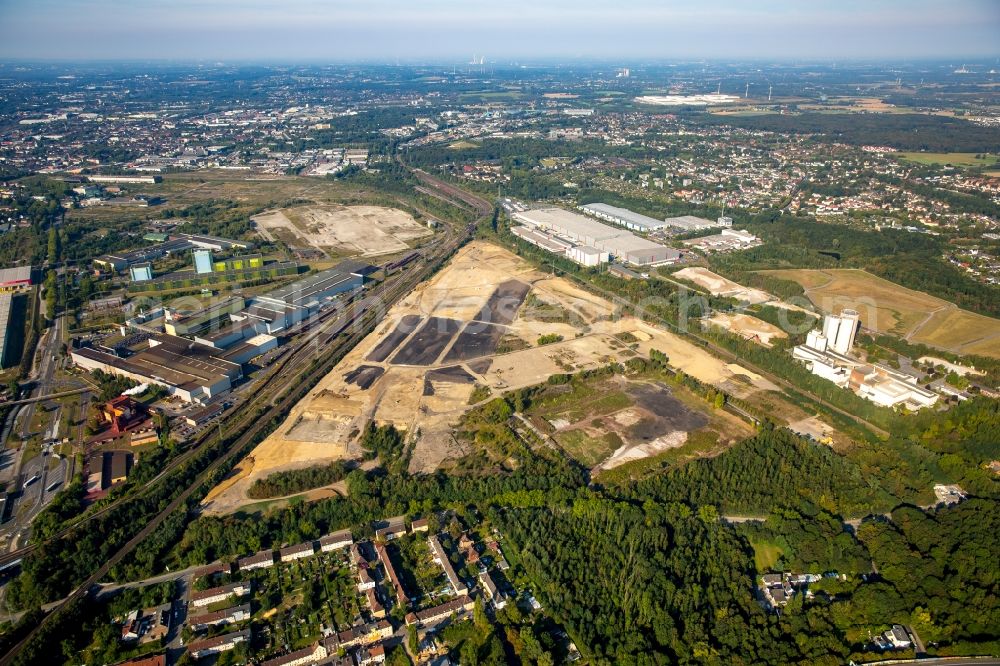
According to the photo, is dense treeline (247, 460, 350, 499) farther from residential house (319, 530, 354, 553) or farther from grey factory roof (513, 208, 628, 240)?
grey factory roof (513, 208, 628, 240)

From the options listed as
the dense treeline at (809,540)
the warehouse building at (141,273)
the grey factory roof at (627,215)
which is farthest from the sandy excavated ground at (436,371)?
the warehouse building at (141,273)

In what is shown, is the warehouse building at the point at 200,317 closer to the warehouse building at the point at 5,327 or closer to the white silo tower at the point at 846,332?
the warehouse building at the point at 5,327

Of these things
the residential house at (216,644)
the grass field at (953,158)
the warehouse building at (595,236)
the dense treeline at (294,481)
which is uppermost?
the grass field at (953,158)

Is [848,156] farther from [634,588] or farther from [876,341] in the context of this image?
Result: [634,588]

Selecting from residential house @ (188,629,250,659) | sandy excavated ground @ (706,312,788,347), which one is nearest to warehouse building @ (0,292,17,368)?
residential house @ (188,629,250,659)

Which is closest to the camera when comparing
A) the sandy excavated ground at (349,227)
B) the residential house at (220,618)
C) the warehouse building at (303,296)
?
the residential house at (220,618)

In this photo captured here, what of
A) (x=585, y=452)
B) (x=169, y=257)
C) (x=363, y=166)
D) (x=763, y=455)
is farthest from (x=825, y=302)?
(x=363, y=166)

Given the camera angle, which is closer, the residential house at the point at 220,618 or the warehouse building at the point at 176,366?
the residential house at the point at 220,618
